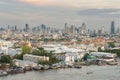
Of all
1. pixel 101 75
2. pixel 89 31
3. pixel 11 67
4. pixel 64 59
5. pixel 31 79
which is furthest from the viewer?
pixel 89 31

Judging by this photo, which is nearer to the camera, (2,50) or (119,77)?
Result: (119,77)

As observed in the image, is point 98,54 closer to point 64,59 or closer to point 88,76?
point 64,59

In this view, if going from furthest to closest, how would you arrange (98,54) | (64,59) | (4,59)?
(98,54) → (64,59) → (4,59)

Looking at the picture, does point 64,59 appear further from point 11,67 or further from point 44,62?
point 11,67

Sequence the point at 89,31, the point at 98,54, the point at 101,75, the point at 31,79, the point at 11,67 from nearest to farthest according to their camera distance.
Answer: the point at 31,79
the point at 101,75
the point at 11,67
the point at 98,54
the point at 89,31

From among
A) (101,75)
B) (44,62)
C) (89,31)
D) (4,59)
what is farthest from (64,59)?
(89,31)

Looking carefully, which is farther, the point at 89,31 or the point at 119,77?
the point at 89,31

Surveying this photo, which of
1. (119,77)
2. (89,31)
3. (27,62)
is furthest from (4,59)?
(89,31)

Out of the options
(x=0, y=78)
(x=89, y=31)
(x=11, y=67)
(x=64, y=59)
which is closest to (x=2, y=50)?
(x=64, y=59)

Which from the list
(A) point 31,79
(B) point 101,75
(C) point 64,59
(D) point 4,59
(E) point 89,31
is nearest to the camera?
(A) point 31,79
